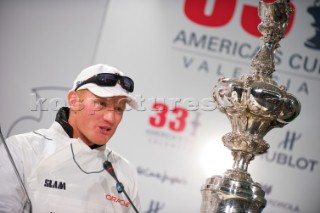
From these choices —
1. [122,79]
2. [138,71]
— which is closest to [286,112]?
[122,79]

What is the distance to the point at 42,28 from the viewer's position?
107 inches

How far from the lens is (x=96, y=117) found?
1.31 metres

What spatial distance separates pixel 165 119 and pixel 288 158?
2.08ft

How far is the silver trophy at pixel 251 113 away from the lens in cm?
88

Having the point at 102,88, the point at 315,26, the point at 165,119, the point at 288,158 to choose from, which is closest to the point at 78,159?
the point at 102,88

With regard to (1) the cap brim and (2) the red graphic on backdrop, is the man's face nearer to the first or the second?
(1) the cap brim

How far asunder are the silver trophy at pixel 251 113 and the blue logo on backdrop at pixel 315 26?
80.1 inches

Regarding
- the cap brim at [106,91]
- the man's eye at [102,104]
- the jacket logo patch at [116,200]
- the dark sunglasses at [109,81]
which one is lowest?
the jacket logo patch at [116,200]

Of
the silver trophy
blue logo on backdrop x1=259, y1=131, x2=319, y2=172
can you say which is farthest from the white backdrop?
the silver trophy

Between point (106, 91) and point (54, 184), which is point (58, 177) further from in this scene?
point (106, 91)

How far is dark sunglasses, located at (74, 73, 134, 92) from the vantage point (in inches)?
52.3

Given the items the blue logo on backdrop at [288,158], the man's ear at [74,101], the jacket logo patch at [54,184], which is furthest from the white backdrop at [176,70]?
the jacket logo patch at [54,184]

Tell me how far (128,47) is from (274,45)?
74.6 inches

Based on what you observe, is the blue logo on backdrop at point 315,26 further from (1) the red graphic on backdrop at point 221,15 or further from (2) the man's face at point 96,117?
(2) the man's face at point 96,117
